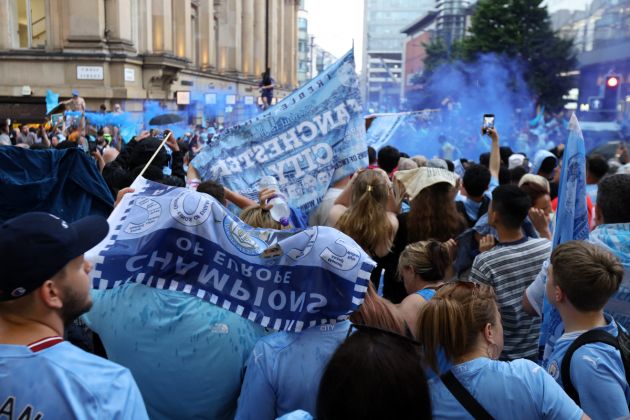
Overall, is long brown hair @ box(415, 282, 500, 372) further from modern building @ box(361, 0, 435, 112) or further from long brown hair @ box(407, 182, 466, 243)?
modern building @ box(361, 0, 435, 112)

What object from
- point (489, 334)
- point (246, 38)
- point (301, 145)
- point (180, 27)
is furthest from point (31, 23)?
point (246, 38)

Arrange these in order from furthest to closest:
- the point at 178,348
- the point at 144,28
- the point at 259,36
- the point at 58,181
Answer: the point at 259,36
the point at 144,28
the point at 58,181
the point at 178,348

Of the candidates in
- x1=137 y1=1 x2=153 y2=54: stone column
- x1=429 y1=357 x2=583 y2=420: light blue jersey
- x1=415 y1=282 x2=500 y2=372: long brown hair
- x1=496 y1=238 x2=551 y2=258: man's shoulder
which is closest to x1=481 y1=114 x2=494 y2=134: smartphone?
x1=496 y1=238 x2=551 y2=258: man's shoulder

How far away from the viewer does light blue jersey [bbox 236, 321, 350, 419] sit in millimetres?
2473

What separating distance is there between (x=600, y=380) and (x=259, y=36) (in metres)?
48.5

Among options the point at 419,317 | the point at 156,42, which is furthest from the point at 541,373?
the point at 156,42

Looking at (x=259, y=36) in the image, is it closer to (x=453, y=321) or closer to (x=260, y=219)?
(x=260, y=219)

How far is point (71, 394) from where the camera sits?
1.85 m

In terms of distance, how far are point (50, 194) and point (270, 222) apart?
1829mm

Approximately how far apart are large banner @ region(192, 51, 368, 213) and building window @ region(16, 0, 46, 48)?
1842 cm

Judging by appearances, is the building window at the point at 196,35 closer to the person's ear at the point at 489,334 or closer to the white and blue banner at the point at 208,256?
the white and blue banner at the point at 208,256

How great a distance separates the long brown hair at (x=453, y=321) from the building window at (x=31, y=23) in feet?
71.4

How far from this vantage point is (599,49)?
3597 centimetres

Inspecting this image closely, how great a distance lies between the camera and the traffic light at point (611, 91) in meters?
19.8
